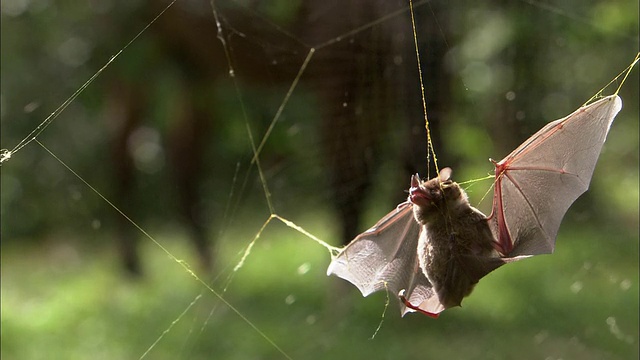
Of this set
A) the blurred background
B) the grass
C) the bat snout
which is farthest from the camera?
the grass

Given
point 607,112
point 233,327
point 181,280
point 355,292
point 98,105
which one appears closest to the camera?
point 607,112

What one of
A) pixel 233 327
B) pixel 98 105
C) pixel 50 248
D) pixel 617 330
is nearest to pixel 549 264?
pixel 617 330

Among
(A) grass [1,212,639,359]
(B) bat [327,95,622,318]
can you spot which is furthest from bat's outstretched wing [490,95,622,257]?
(A) grass [1,212,639,359]

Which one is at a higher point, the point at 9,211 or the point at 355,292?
the point at 355,292

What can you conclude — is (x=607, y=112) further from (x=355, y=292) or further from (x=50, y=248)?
(x=50, y=248)

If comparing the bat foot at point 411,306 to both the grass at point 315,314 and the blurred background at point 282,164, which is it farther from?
the grass at point 315,314

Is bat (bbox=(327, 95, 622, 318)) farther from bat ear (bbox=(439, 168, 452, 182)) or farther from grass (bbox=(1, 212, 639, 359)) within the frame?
grass (bbox=(1, 212, 639, 359))

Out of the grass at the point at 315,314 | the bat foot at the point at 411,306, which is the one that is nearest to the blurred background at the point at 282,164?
the grass at the point at 315,314
